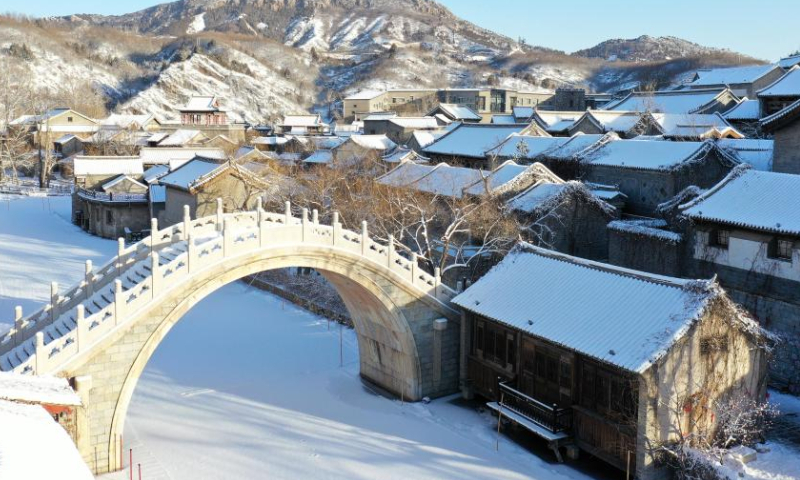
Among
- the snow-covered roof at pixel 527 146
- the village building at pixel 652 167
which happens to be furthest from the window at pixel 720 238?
the snow-covered roof at pixel 527 146

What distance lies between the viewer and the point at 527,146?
146 ft

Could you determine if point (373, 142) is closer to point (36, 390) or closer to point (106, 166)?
point (106, 166)

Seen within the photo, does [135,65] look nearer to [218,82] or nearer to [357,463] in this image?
[218,82]

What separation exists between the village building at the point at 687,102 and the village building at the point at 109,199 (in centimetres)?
3773

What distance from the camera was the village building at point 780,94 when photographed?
45312 millimetres

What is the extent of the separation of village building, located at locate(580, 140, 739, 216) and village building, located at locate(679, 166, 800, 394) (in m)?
9.32

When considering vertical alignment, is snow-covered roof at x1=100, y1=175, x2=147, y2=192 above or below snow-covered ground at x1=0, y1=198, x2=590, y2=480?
above

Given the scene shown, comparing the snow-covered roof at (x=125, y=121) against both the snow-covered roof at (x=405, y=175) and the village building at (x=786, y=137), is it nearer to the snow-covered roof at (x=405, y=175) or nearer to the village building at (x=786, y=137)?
the snow-covered roof at (x=405, y=175)

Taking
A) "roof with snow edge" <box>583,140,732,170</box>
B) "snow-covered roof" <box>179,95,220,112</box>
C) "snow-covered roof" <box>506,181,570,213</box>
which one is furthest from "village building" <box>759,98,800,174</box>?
"snow-covered roof" <box>179,95,220,112</box>

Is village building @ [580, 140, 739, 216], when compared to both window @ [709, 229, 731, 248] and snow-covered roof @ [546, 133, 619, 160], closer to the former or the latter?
snow-covered roof @ [546, 133, 619, 160]

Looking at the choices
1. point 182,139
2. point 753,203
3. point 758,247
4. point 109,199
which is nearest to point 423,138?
point 109,199

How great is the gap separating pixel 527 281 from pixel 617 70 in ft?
524

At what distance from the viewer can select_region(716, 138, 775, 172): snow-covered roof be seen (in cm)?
3447

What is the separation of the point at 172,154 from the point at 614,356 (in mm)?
52880
